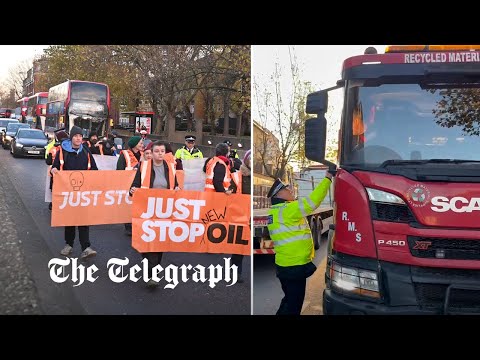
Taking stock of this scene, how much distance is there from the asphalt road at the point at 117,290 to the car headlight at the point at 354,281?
28.5 inches

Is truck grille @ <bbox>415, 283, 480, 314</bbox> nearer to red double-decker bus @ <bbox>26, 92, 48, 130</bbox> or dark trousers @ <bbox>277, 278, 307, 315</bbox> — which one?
dark trousers @ <bbox>277, 278, 307, 315</bbox>

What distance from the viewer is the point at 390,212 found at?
3566 mm

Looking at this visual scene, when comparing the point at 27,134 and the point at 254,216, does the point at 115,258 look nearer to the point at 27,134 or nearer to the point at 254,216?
the point at 254,216

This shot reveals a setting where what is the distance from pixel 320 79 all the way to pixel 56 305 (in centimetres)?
271

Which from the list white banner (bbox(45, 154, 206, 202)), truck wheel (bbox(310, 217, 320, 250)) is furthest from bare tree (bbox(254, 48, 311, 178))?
white banner (bbox(45, 154, 206, 202))

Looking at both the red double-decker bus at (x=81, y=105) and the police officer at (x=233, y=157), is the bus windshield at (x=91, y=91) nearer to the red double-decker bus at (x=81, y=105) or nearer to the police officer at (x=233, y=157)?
the red double-decker bus at (x=81, y=105)

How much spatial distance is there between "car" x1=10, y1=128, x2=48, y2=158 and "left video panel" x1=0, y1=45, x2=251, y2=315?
2.90 ft

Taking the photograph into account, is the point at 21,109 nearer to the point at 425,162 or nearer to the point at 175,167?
the point at 175,167

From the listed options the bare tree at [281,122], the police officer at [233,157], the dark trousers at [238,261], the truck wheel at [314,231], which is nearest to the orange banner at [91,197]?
the police officer at [233,157]

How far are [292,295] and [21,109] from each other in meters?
4.62

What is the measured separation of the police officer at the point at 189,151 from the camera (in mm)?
5359

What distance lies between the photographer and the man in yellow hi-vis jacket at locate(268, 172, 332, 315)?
13.9 ft

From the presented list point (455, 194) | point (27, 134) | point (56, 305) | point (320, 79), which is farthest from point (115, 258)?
point (27, 134)
